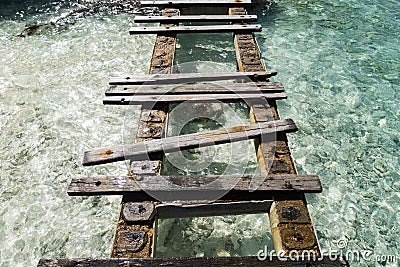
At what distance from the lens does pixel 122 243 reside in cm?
294

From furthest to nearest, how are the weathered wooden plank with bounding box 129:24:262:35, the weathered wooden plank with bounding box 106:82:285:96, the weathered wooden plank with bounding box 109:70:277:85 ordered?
the weathered wooden plank with bounding box 129:24:262:35, the weathered wooden plank with bounding box 109:70:277:85, the weathered wooden plank with bounding box 106:82:285:96

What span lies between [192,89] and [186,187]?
1830mm

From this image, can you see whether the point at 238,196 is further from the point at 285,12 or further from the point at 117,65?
the point at 285,12

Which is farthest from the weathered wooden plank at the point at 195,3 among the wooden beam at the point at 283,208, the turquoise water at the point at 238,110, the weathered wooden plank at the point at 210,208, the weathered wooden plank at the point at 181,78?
the weathered wooden plank at the point at 210,208

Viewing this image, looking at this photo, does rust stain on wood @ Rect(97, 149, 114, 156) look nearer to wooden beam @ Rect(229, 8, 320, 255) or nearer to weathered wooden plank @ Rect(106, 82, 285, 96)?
weathered wooden plank @ Rect(106, 82, 285, 96)

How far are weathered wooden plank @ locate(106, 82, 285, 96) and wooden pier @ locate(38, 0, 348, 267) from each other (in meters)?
0.01

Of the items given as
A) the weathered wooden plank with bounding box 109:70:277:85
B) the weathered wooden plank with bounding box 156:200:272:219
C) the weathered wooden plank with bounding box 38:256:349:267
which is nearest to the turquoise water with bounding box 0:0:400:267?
the weathered wooden plank with bounding box 156:200:272:219

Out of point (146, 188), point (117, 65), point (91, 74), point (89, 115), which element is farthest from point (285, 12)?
point (146, 188)

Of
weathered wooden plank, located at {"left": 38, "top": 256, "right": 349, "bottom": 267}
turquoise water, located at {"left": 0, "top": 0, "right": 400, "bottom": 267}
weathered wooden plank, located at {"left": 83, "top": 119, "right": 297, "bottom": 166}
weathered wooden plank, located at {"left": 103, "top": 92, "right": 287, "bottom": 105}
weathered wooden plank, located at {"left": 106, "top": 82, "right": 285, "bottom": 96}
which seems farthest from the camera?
weathered wooden plank, located at {"left": 106, "top": 82, "right": 285, "bottom": 96}

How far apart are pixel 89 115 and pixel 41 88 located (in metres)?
1.22

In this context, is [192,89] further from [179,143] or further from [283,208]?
[283,208]

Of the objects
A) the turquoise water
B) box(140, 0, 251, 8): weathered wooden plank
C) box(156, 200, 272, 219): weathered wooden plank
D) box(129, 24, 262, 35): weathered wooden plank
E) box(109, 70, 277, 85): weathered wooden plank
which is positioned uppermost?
box(140, 0, 251, 8): weathered wooden plank

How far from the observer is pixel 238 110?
5777mm

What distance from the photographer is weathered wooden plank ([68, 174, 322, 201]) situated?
3.34 m
